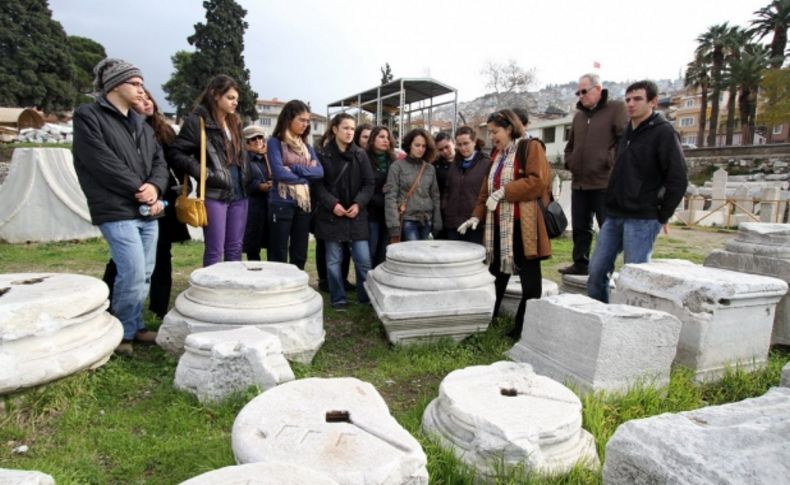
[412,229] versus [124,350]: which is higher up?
[412,229]

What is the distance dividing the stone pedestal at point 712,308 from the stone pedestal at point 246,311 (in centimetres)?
235

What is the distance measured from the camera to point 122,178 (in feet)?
10.6

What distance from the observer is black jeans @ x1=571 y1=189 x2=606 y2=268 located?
520 centimetres

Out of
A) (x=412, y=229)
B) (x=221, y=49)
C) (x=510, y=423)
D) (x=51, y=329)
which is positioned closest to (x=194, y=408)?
(x=51, y=329)

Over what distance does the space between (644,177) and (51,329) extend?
3995mm

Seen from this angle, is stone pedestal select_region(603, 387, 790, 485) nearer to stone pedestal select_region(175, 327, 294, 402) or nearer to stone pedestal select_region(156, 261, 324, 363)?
stone pedestal select_region(175, 327, 294, 402)

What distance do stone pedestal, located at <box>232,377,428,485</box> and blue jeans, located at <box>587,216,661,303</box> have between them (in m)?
2.54

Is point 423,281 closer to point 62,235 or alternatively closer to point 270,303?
point 270,303

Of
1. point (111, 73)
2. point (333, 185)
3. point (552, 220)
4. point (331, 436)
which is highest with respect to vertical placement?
point (111, 73)

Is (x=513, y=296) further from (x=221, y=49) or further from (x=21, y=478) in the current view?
(x=221, y=49)

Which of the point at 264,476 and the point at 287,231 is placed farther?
the point at 287,231

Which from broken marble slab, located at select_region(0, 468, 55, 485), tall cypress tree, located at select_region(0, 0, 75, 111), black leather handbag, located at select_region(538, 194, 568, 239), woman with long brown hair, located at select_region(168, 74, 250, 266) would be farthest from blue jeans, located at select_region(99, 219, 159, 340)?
tall cypress tree, located at select_region(0, 0, 75, 111)

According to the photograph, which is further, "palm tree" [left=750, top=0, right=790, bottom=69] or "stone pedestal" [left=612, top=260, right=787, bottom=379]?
"palm tree" [left=750, top=0, right=790, bottom=69]

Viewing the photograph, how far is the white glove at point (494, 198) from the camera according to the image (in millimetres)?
3883
